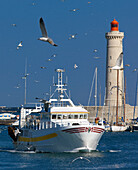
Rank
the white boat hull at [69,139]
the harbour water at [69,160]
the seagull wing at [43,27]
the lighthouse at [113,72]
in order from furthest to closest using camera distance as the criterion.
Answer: the lighthouse at [113,72], the white boat hull at [69,139], the harbour water at [69,160], the seagull wing at [43,27]

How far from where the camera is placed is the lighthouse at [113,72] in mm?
141625

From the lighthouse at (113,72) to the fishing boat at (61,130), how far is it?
→ 232ft

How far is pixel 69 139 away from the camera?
208ft

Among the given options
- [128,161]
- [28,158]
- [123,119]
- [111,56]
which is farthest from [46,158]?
[111,56]

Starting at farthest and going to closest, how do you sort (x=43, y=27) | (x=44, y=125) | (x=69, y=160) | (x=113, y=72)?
(x=113, y=72)
(x=44, y=125)
(x=69, y=160)
(x=43, y=27)

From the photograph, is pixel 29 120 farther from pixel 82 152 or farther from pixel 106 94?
pixel 106 94

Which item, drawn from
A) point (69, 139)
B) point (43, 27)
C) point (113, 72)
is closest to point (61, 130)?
point (69, 139)

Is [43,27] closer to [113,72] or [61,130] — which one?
[61,130]

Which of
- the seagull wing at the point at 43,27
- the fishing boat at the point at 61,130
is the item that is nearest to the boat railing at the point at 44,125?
the fishing boat at the point at 61,130

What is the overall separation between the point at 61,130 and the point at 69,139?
123cm

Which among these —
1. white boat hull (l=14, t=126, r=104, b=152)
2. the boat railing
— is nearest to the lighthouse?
the boat railing

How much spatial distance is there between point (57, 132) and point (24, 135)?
8474mm

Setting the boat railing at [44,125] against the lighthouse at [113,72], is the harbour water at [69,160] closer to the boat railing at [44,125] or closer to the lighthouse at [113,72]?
the boat railing at [44,125]

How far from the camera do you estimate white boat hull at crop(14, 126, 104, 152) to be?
63.1 m
